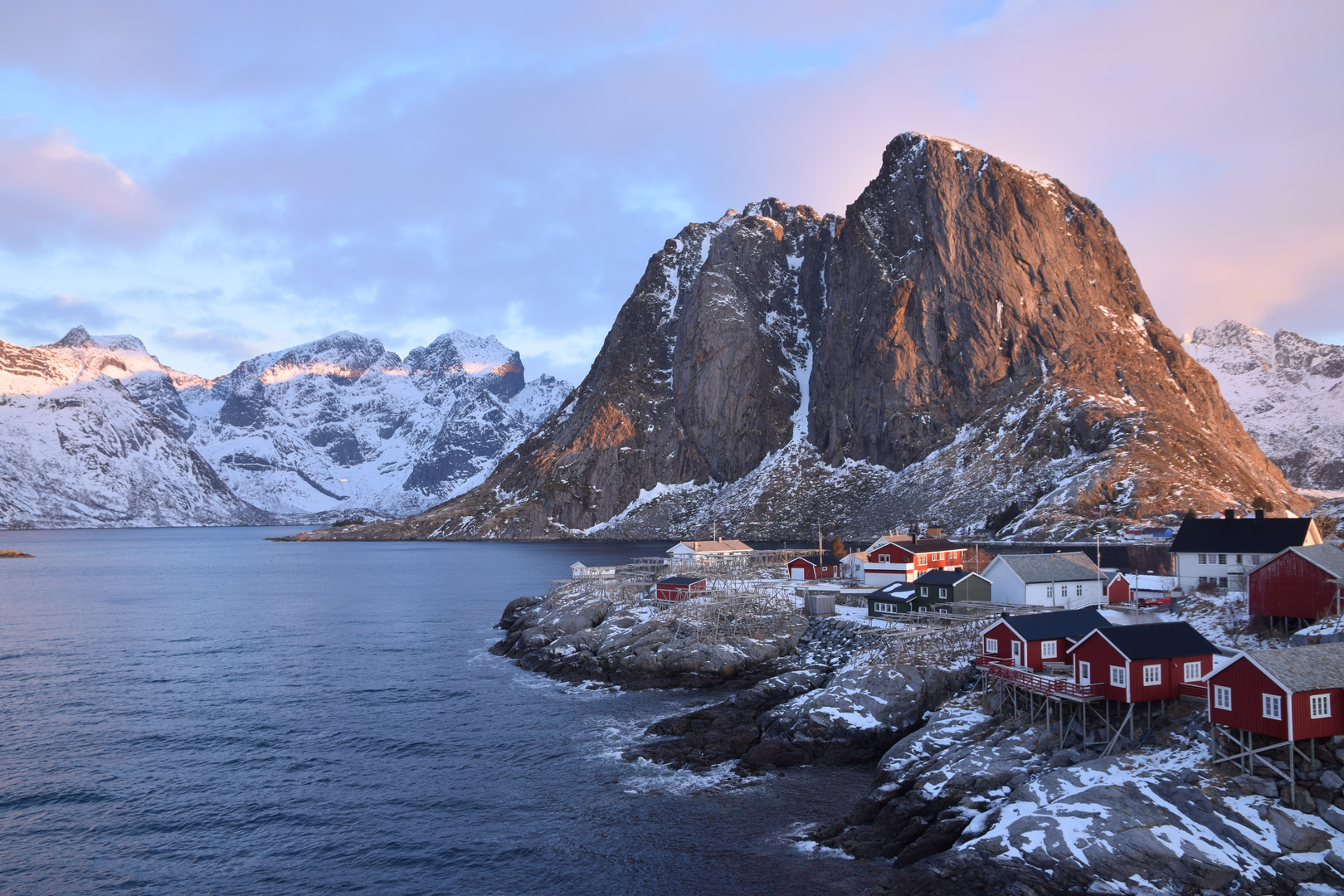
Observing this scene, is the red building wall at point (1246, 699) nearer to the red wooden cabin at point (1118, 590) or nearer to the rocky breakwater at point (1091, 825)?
the rocky breakwater at point (1091, 825)

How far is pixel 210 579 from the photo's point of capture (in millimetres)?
145875

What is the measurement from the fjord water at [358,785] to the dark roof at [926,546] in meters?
31.8

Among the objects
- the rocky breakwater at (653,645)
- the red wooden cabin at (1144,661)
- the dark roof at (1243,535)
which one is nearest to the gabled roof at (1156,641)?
the red wooden cabin at (1144,661)

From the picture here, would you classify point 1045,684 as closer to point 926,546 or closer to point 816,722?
point 816,722

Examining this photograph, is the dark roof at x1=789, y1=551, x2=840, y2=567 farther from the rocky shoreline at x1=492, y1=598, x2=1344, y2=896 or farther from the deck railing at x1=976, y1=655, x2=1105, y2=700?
the deck railing at x1=976, y1=655, x2=1105, y2=700

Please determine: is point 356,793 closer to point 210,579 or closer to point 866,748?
point 866,748

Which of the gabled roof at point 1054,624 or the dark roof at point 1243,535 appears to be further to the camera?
the dark roof at point 1243,535

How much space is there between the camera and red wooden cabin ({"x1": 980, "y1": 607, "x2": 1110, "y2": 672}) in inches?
1516

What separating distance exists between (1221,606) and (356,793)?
154ft

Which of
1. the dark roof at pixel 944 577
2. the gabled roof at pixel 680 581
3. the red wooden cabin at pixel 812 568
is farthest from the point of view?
the red wooden cabin at pixel 812 568

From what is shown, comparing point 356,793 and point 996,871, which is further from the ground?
point 996,871

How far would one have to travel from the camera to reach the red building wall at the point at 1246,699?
26.8 metres

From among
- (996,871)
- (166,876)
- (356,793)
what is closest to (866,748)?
(996,871)

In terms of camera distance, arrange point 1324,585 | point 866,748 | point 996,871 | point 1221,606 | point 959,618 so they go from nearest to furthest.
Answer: point 996,871 < point 1324,585 < point 866,748 < point 1221,606 < point 959,618
